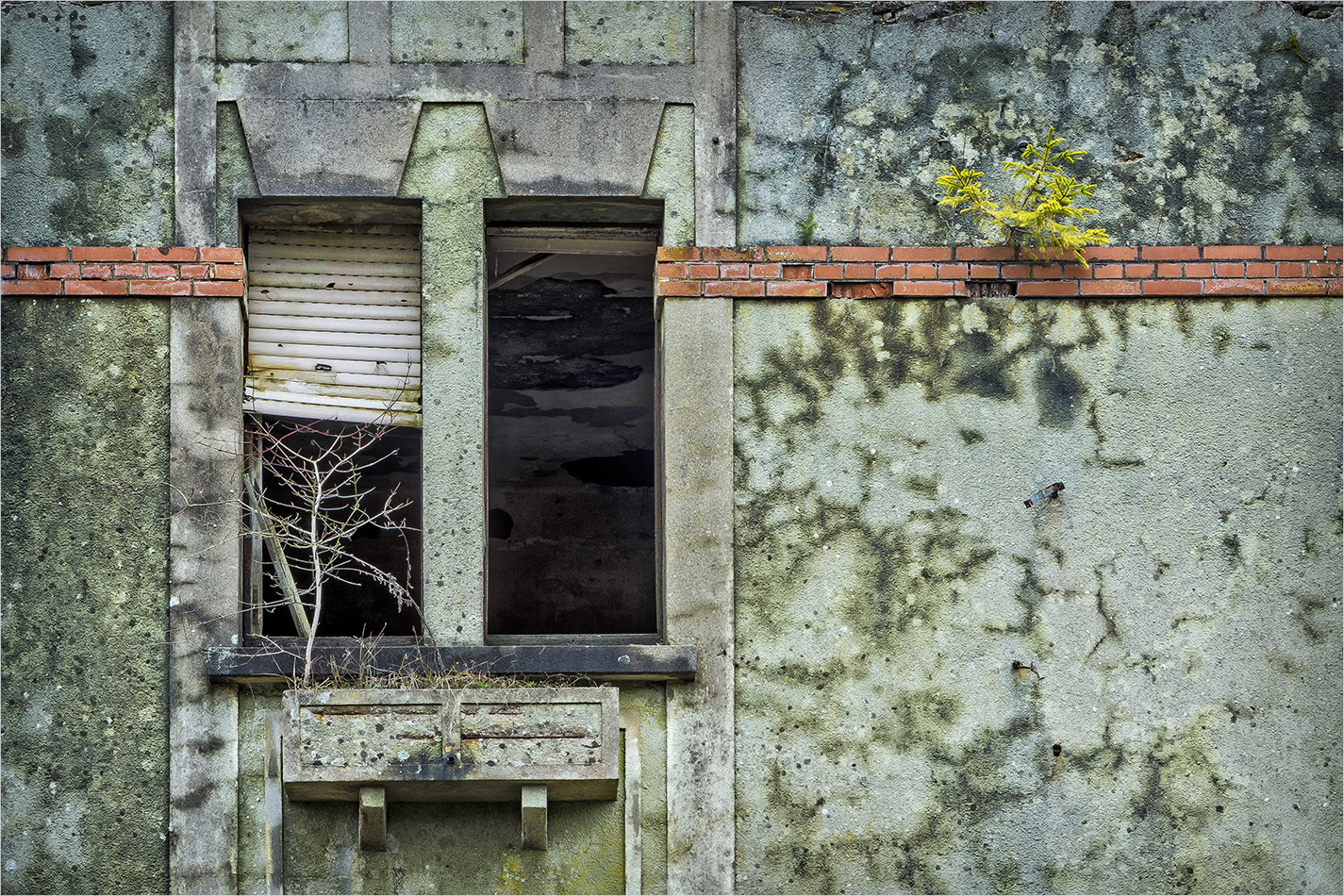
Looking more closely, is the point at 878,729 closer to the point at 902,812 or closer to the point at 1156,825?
the point at 902,812

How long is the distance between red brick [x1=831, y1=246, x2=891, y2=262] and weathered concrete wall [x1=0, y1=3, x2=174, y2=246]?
2.75 m

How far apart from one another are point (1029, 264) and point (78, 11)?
4083 millimetres

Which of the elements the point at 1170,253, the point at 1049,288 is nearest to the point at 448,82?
the point at 1049,288

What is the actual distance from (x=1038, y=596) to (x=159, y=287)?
149 inches

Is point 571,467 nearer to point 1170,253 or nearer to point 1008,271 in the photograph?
point 1008,271

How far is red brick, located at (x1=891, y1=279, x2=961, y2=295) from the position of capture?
5.41m

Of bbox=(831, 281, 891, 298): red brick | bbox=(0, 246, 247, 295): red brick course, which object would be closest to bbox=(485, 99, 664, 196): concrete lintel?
bbox=(831, 281, 891, 298): red brick

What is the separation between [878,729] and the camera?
5.21m

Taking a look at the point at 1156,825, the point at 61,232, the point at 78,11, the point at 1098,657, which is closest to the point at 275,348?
the point at 61,232

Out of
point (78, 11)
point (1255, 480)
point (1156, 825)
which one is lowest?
point (1156, 825)

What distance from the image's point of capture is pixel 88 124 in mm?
5383

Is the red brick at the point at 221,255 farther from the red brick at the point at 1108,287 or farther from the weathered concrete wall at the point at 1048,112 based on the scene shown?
the red brick at the point at 1108,287

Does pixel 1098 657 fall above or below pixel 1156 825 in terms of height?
above

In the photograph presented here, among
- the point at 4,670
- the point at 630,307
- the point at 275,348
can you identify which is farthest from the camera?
the point at 630,307
